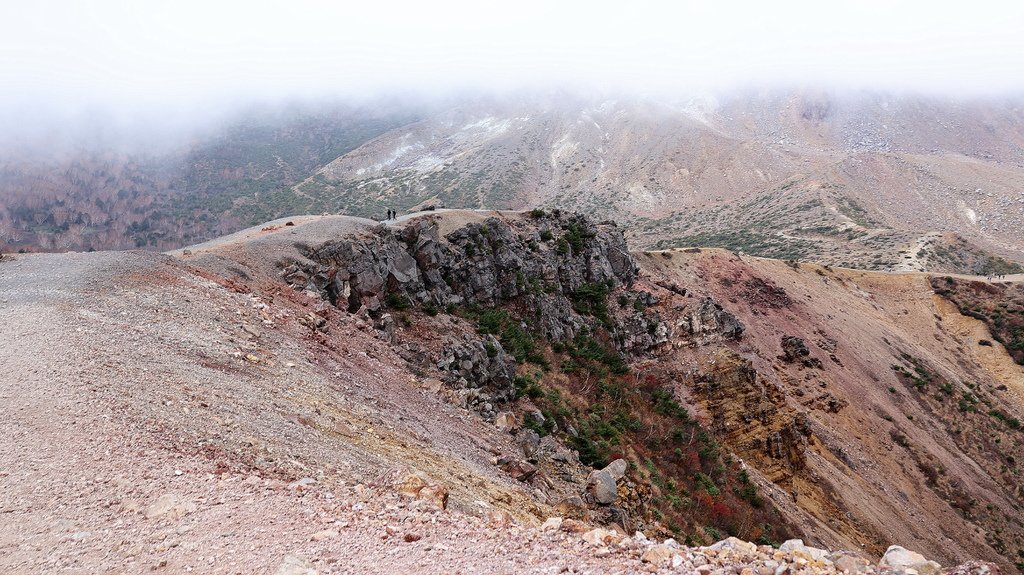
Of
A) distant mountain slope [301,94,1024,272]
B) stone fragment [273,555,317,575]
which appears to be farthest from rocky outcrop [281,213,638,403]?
distant mountain slope [301,94,1024,272]

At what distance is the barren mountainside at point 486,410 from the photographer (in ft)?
19.1

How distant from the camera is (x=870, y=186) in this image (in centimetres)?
9625

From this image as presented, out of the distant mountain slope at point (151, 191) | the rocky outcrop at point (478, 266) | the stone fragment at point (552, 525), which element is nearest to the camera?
the stone fragment at point (552, 525)

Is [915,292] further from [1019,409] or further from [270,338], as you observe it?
[270,338]

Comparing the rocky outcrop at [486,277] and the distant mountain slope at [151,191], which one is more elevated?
the distant mountain slope at [151,191]

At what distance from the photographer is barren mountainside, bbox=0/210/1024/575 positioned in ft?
19.1

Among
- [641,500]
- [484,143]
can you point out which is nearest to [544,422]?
[641,500]

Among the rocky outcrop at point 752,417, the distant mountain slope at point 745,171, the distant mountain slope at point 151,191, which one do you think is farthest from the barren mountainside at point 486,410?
Result: the distant mountain slope at point 151,191

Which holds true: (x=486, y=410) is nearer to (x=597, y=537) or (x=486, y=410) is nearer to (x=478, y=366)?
(x=478, y=366)

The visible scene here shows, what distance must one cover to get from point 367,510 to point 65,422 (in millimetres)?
4655

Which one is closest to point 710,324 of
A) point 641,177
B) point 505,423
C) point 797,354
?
point 797,354

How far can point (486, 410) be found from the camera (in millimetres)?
15766

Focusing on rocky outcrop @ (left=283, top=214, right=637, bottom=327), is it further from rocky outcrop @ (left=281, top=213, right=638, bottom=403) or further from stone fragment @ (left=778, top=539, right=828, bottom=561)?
stone fragment @ (left=778, top=539, right=828, bottom=561)

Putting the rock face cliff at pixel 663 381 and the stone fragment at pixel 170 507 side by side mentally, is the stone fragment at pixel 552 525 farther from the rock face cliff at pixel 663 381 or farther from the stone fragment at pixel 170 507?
the rock face cliff at pixel 663 381
